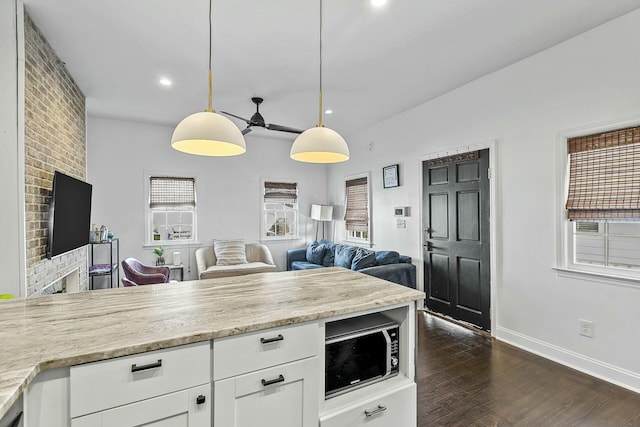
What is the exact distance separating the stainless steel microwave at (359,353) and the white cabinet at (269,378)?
15 cm

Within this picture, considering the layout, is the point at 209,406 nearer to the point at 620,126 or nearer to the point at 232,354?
the point at 232,354

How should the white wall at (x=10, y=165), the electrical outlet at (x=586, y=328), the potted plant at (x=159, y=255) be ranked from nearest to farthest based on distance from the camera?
the white wall at (x=10, y=165) → the electrical outlet at (x=586, y=328) → the potted plant at (x=159, y=255)

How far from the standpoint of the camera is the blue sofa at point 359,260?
3988 mm

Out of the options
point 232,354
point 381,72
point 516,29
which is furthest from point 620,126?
point 232,354

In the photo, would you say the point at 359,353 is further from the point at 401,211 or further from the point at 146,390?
the point at 401,211

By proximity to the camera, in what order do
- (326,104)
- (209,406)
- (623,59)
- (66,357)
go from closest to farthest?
(66,357) < (209,406) < (623,59) < (326,104)

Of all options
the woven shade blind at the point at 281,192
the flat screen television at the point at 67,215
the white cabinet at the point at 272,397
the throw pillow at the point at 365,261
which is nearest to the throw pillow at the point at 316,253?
the woven shade blind at the point at 281,192

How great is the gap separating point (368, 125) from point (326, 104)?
4.24 ft

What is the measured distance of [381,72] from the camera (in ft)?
11.0

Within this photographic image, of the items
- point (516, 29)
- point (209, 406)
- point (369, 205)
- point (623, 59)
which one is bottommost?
point (209, 406)

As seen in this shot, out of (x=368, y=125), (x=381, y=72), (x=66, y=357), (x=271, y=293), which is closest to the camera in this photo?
(x=66, y=357)

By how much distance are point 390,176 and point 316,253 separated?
2019mm

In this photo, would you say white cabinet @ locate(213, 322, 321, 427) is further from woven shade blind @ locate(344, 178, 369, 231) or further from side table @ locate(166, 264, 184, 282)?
side table @ locate(166, 264, 184, 282)

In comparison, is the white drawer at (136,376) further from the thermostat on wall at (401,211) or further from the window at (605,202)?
the thermostat on wall at (401,211)
